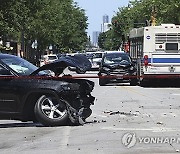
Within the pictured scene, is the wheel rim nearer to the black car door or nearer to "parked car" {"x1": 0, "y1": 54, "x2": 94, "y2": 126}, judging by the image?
"parked car" {"x1": 0, "y1": 54, "x2": 94, "y2": 126}

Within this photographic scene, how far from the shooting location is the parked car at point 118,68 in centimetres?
2672

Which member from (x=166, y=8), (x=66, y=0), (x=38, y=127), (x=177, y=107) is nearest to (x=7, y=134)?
(x=38, y=127)

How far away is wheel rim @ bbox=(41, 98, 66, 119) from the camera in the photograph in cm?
1117

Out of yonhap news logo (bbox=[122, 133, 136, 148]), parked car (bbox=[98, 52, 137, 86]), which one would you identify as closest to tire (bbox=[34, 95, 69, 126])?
yonhap news logo (bbox=[122, 133, 136, 148])

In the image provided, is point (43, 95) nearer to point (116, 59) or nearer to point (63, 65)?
point (63, 65)

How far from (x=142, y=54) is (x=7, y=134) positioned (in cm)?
1631

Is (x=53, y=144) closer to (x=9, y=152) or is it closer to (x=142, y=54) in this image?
(x=9, y=152)

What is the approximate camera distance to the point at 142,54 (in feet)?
85.6

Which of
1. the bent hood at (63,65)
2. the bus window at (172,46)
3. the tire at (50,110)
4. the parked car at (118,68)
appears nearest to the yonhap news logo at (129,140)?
the tire at (50,110)

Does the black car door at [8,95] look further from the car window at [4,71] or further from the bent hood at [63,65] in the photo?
the bent hood at [63,65]

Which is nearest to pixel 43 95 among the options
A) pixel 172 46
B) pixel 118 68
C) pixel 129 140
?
pixel 129 140

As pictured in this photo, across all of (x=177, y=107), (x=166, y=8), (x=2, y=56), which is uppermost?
(x=166, y=8)

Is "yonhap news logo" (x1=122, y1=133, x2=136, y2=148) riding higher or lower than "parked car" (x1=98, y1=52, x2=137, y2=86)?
lower

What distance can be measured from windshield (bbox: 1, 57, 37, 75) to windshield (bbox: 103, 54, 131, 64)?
15.8 meters
